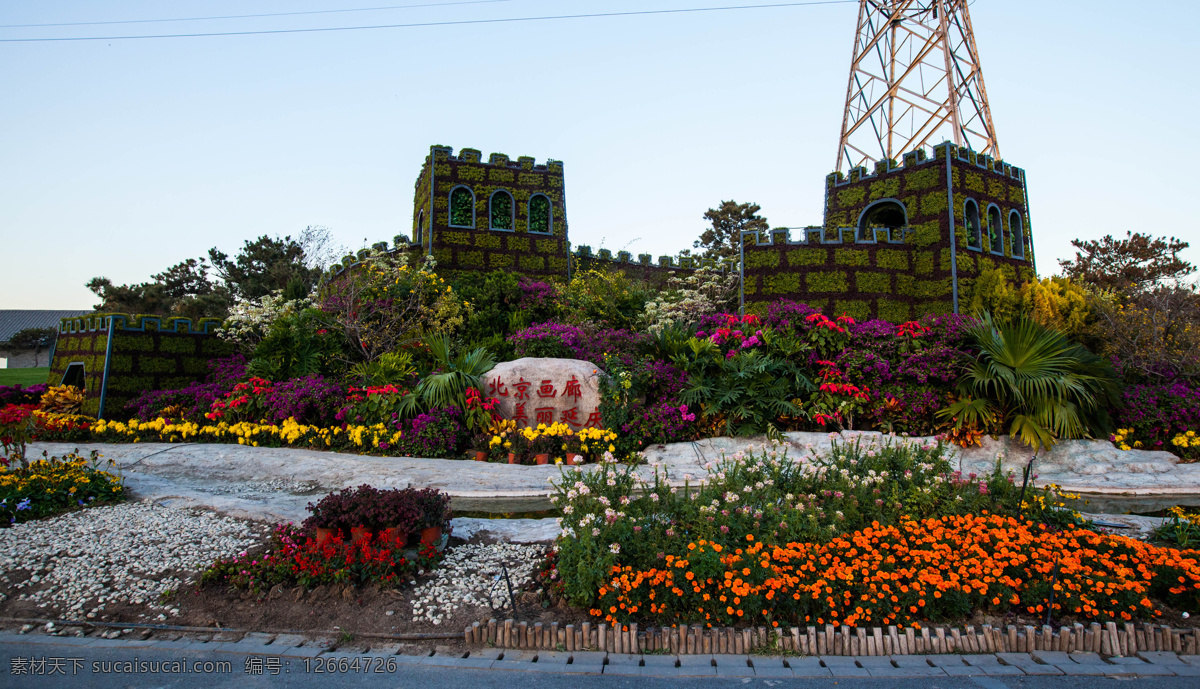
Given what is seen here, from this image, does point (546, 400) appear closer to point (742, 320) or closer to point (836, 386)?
point (742, 320)

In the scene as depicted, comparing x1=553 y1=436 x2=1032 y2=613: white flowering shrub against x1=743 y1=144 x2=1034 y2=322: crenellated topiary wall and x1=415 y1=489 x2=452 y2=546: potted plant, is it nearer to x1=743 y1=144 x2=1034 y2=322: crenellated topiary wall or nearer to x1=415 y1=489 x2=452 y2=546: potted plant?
x1=415 y1=489 x2=452 y2=546: potted plant

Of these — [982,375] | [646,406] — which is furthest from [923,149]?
[646,406]

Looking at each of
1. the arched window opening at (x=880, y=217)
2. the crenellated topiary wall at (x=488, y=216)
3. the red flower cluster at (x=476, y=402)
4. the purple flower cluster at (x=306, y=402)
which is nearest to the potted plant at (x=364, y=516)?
the red flower cluster at (x=476, y=402)

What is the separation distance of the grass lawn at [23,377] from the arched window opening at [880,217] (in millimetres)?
30076

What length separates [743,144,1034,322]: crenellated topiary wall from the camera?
14.3 m

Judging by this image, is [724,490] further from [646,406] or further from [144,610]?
[646,406]

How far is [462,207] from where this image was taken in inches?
677

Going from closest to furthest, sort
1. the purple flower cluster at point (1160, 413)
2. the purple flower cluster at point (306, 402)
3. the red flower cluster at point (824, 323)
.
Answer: the purple flower cluster at point (1160, 413) < the purple flower cluster at point (306, 402) < the red flower cluster at point (824, 323)

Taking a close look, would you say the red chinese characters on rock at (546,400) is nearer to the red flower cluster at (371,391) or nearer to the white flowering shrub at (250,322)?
the red flower cluster at (371,391)

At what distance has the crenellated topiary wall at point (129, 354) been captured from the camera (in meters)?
12.0

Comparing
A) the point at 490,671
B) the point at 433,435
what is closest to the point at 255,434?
the point at 433,435

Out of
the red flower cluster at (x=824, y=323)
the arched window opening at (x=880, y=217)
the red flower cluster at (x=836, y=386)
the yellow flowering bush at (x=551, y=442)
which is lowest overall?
the yellow flowering bush at (x=551, y=442)

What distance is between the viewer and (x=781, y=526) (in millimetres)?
4410

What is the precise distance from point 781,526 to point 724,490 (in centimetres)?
81
